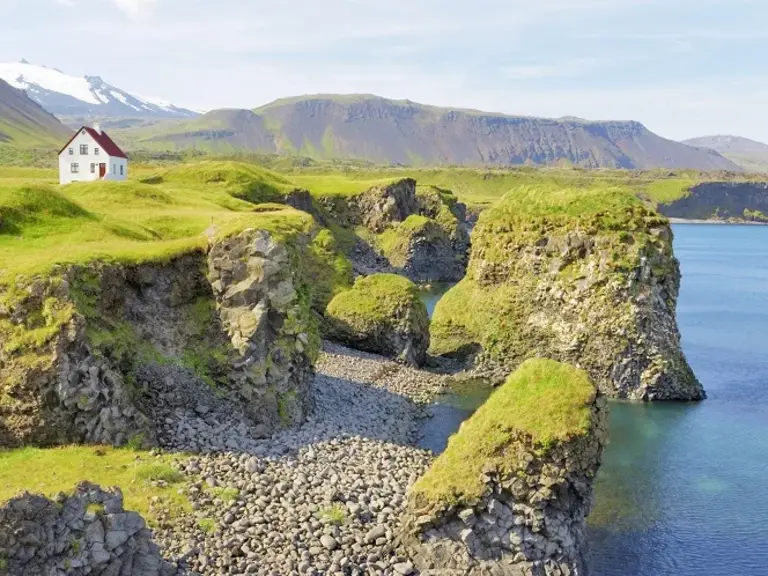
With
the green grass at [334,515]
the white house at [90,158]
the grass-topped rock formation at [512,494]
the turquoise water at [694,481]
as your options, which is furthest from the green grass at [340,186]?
the grass-topped rock formation at [512,494]

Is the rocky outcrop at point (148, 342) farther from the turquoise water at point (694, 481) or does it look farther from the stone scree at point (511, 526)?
the turquoise water at point (694, 481)

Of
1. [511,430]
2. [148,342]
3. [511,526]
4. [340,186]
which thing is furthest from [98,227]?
[340,186]

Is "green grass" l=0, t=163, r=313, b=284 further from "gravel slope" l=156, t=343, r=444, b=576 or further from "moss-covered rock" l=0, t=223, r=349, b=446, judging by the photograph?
"gravel slope" l=156, t=343, r=444, b=576

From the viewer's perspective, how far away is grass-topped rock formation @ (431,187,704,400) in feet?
183

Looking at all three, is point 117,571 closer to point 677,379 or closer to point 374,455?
point 374,455

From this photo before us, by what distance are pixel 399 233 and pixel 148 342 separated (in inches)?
3785

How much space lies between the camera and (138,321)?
38812mm

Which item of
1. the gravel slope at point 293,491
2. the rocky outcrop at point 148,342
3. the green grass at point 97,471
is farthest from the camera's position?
the rocky outcrop at point 148,342

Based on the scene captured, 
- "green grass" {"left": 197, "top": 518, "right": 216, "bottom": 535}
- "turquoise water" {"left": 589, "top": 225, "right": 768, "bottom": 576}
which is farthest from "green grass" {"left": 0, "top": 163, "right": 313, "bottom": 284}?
"turquoise water" {"left": 589, "top": 225, "right": 768, "bottom": 576}

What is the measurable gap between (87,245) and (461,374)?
33161 mm

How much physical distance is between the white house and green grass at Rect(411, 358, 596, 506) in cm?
6481

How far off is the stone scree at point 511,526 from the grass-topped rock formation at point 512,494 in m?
0.04

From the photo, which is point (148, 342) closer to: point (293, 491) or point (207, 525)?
point (293, 491)

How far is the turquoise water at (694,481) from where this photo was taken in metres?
33.1
